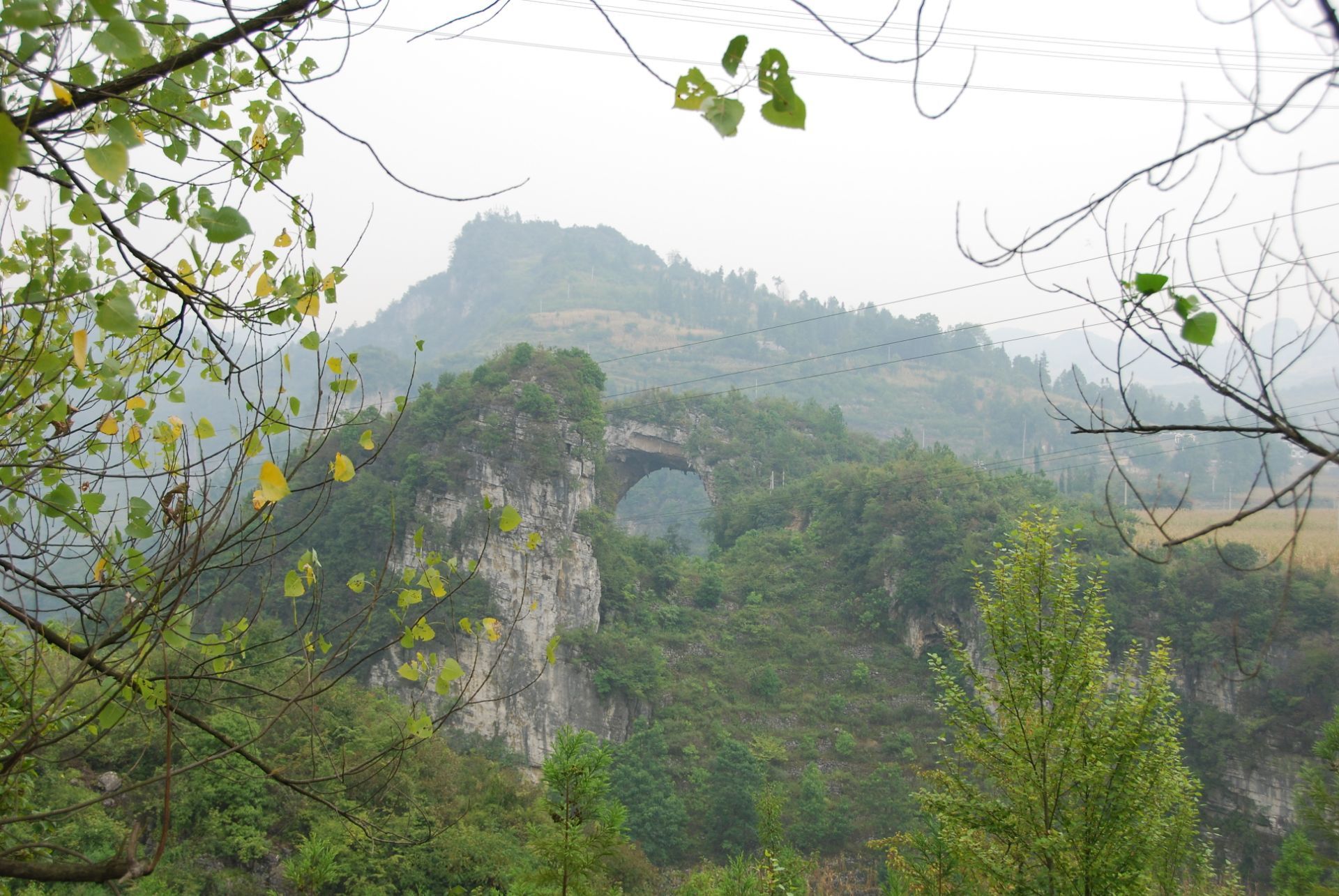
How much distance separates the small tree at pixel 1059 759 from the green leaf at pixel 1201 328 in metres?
5.33

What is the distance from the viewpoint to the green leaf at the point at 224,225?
153 cm

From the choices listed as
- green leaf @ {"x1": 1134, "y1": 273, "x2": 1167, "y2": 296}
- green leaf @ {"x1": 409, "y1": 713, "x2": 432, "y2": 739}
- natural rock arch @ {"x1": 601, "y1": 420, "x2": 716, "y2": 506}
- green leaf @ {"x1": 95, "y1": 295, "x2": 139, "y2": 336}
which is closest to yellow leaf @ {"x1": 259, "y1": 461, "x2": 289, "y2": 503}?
green leaf @ {"x1": 95, "y1": 295, "x2": 139, "y2": 336}

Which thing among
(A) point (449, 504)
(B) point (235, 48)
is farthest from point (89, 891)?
(A) point (449, 504)

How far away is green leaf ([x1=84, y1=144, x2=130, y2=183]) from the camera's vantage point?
1.28 m

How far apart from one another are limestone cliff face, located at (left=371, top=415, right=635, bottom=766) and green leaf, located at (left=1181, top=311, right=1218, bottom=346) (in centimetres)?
1834

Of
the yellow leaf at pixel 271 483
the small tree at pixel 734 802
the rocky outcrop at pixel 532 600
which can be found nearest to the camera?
the yellow leaf at pixel 271 483

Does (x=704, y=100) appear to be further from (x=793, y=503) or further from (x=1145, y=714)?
(x=793, y=503)

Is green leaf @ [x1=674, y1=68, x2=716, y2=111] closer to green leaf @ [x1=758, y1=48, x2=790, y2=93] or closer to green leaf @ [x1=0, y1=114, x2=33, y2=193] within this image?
green leaf @ [x1=758, y1=48, x2=790, y2=93]

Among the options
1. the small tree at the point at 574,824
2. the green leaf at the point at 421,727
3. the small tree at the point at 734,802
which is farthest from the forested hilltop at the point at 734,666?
the green leaf at the point at 421,727

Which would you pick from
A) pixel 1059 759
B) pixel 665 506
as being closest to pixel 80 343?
pixel 1059 759

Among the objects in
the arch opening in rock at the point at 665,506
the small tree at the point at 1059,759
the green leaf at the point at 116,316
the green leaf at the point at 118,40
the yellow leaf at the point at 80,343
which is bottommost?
the small tree at the point at 1059,759

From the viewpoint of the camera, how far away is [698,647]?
878 inches

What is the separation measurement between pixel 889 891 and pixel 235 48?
22.4 ft

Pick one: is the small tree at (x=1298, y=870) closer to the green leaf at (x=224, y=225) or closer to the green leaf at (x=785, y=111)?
the green leaf at (x=785, y=111)
